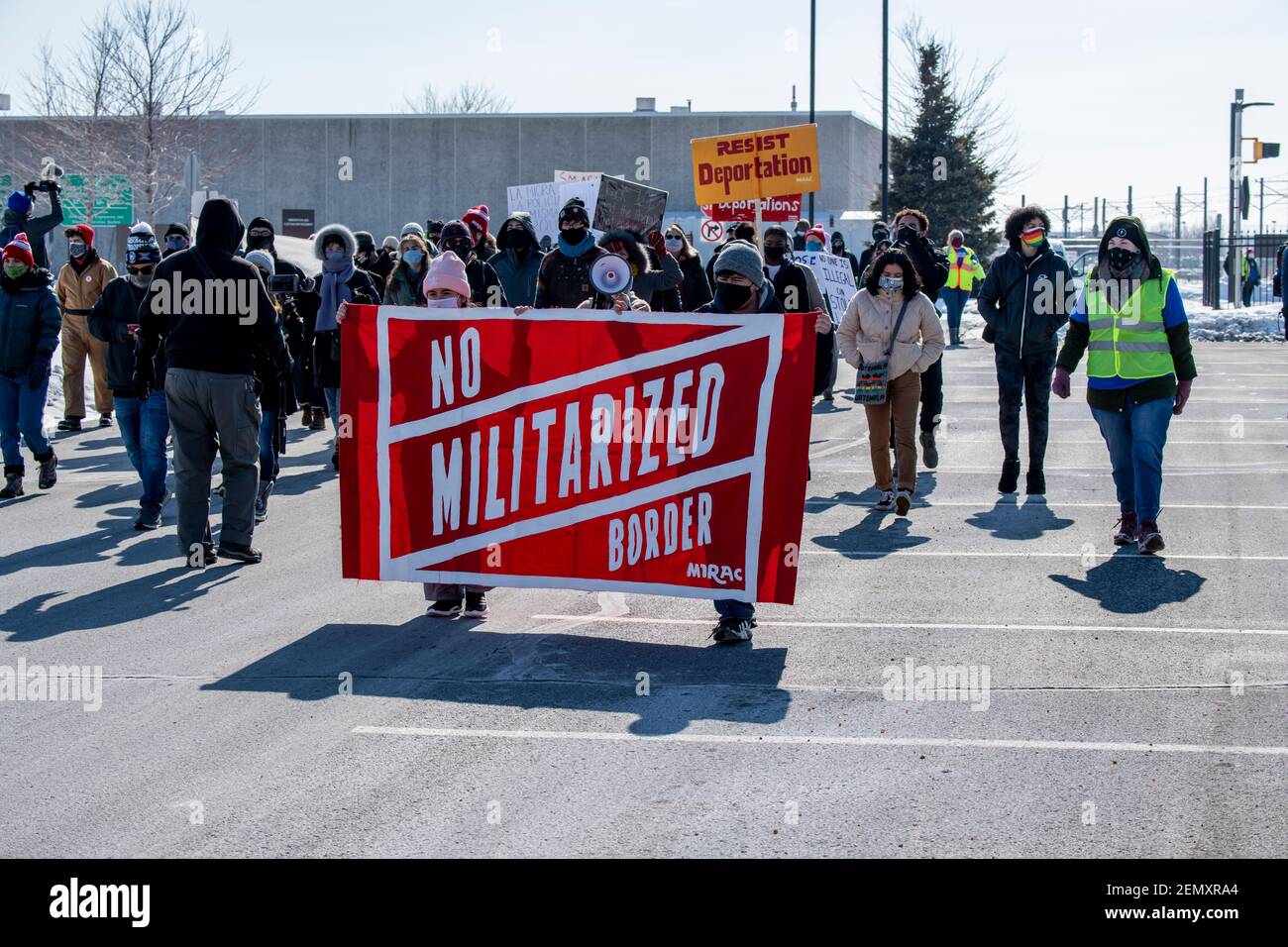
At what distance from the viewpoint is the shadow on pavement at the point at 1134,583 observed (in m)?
8.54

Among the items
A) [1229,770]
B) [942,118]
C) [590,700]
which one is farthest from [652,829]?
[942,118]

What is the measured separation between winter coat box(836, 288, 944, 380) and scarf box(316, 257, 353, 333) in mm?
4131

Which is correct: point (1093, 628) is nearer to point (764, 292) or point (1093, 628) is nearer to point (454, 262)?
point (764, 292)

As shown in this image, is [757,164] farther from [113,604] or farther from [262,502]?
[113,604]

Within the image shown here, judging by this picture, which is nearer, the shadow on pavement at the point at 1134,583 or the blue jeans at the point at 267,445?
the shadow on pavement at the point at 1134,583

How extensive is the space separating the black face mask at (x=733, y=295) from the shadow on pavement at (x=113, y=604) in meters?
3.42

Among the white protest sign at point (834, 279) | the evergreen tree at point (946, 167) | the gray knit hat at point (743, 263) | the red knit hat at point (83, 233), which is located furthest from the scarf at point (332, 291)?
the evergreen tree at point (946, 167)

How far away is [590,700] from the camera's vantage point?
6.69 metres

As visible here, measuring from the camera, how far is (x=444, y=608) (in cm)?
845

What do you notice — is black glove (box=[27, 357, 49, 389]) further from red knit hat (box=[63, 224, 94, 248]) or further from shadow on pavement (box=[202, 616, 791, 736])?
shadow on pavement (box=[202, 616, 791, 736])

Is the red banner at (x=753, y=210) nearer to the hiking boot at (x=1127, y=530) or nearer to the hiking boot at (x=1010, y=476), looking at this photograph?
the hiking boot at (x=1010, y=476)

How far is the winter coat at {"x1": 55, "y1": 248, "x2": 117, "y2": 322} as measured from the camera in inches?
615

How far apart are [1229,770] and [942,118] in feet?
147

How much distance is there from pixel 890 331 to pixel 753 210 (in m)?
10.5
